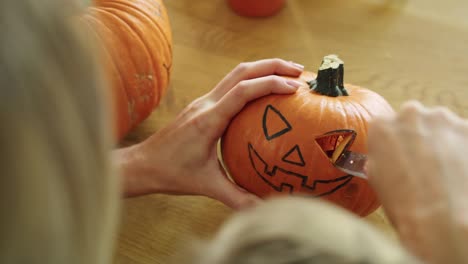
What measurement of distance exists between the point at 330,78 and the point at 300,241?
0.60m

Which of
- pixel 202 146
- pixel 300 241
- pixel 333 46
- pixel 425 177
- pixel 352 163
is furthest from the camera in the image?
pixel 333 46

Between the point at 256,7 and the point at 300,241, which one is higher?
the point at 300,241

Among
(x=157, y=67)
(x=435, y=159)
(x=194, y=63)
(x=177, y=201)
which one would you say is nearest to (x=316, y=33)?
(x=194, y=63)

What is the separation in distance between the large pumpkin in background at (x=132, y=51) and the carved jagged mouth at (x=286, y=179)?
0.94 feet

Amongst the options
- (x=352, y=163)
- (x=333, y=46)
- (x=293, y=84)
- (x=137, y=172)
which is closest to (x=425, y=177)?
(x=352, y=163)

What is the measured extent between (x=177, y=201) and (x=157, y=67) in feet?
0.89

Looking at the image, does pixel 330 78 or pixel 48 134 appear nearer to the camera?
pixel 48 134

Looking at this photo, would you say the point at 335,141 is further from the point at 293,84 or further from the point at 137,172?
the point at 137,172

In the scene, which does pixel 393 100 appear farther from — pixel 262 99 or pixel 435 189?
pixel 435 189

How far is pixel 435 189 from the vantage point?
2.10ft

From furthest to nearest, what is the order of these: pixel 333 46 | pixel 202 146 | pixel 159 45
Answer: pixel 333 46 < pixel 159 45 < pixel 202 146

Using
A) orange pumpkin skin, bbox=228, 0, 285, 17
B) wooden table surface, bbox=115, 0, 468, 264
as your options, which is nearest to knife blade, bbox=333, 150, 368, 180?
wooden table surface, bbox=115, 0, 468, 264

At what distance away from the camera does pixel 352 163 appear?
90 cm

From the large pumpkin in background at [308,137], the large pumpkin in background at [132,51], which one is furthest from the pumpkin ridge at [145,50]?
the large pumpkin in background at [308,137]
